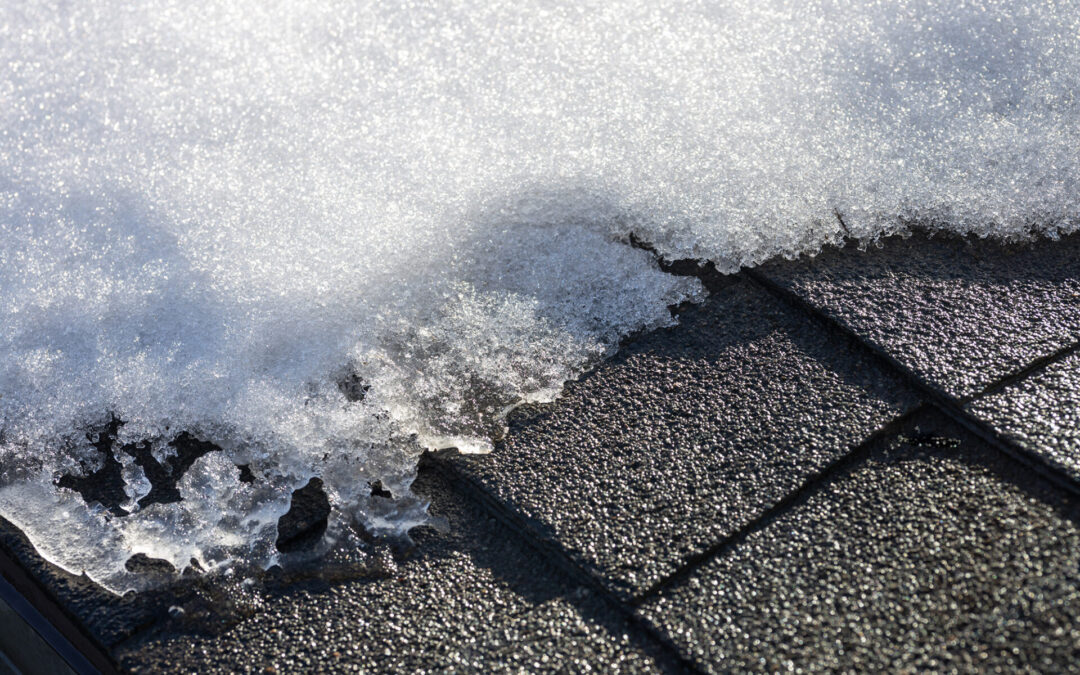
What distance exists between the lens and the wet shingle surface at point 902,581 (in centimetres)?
109

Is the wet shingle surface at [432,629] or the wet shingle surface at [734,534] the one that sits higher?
the wet shingle surface at [734,534]

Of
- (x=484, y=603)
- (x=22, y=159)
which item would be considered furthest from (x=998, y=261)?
(x=22, y=159)

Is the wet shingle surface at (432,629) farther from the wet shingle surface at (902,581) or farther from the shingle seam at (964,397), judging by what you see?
the shingle seam at (964,397)

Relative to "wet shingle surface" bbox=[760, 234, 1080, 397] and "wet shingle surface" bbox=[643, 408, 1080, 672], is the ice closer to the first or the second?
"wet shingle surface" bbox=[760, 234, 1080, 397]

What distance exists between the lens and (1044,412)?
1.35 meters

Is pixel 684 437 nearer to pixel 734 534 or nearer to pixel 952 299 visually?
pixel 734 534

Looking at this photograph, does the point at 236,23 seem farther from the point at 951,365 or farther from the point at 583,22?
the point at 951,365

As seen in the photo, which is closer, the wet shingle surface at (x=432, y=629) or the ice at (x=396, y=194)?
the wet shingle surface at (x=432, y=629)

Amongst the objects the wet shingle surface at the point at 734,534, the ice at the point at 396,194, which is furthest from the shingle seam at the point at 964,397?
the ice at the point at 396,194

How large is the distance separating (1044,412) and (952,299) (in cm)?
29

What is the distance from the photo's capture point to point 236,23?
196 cm

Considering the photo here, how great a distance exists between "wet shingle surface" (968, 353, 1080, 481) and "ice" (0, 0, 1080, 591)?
0.41m

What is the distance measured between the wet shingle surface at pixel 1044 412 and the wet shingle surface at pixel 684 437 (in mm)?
127

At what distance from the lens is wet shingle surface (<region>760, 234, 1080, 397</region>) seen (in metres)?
1.44
